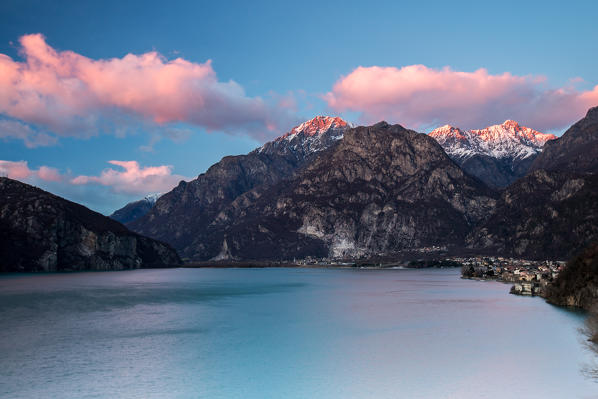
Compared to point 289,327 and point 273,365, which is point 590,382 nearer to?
point 273,365

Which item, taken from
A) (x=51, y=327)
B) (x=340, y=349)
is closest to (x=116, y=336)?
(x=51, y=327)

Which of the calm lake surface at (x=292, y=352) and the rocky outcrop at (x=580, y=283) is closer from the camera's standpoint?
the calm lake surface at (x=292, y=352)

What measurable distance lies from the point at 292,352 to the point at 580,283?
64.9 metres

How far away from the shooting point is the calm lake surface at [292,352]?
38.9 m

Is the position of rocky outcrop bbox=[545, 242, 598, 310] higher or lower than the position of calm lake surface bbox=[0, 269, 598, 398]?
higher

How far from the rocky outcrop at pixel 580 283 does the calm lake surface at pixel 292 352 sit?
6507 millimetres

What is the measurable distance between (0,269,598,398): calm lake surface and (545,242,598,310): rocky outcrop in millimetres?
6507

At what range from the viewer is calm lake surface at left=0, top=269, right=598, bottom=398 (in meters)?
38.9

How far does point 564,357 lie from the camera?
50.0 m

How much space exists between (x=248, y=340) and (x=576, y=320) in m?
49.9

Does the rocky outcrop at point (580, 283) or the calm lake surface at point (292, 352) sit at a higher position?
the rocky outcrop at point (580, 283)

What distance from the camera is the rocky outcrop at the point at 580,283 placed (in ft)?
286

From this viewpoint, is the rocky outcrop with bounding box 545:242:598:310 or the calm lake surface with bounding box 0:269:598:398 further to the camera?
the rocky outcrop with bounding box 545:242:598:310

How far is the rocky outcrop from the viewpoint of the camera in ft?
286
